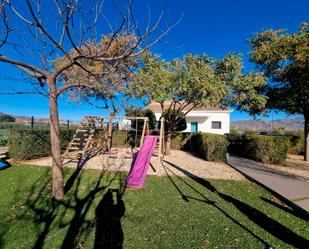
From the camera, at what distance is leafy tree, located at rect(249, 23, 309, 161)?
10.7 meters

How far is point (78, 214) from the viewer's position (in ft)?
15.1

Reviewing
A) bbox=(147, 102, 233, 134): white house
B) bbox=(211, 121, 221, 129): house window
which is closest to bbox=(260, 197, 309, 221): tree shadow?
bbox=(147, 102, 233, 134): white house

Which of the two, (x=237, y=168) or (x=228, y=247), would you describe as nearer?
(x=228, y=247)

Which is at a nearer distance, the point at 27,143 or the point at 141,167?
the point at 141,167

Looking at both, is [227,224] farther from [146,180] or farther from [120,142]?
[120,142]

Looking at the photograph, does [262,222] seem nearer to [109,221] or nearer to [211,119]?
[109,221]

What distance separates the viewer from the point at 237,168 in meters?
9.92

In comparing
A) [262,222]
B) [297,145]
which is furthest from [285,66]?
[262,222]

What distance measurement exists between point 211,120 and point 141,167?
24.1 m

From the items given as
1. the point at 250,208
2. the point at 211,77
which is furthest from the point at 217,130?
the point at 250,208

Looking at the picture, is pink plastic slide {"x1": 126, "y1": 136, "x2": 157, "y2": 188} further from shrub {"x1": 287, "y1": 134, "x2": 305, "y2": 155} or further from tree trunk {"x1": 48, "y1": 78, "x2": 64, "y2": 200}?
shrub {"x1": 287, "y1": 134, "x2": 305, "y2": 155}

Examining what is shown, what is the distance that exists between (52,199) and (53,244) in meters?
2.14

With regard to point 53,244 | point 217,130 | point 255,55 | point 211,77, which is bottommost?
point 53,244

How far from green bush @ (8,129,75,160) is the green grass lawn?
14.3ft
